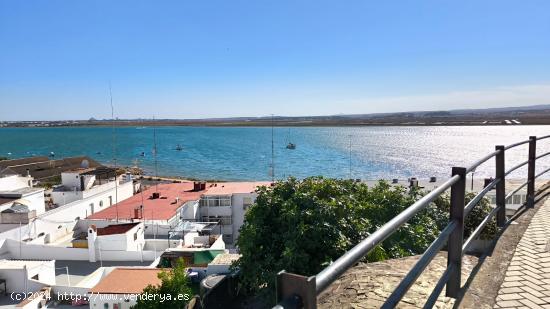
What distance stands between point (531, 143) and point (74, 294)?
17.2 meters

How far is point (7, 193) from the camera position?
2878 cm

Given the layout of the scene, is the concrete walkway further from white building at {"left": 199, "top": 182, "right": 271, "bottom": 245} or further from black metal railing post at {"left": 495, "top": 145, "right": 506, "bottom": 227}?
white building at {"left": 199, "top": 182, "right": 271, "bottom": 245}

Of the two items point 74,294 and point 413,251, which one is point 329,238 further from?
point 74,294

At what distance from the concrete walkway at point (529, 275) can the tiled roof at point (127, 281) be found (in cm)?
1394

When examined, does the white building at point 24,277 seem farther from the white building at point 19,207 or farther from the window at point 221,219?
the window at point 221,219

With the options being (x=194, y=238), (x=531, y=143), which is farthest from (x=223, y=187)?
(x=531, y=143)

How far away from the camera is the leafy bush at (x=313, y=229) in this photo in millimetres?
8938

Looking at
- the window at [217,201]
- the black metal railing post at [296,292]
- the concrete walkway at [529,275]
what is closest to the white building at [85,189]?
the window at [217,201]

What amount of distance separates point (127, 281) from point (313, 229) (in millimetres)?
10484

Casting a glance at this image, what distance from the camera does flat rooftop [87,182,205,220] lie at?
91.1 feet

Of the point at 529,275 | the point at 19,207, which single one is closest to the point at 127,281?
the point at 19,207

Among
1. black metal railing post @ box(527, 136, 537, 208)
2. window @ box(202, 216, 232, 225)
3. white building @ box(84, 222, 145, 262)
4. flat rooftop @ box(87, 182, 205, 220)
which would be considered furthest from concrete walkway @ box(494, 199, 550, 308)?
window @ box(202, 216, 232, 225)

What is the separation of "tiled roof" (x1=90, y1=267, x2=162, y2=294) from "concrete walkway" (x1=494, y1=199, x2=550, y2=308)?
45.7 ft

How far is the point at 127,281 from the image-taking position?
1645 centimetres
